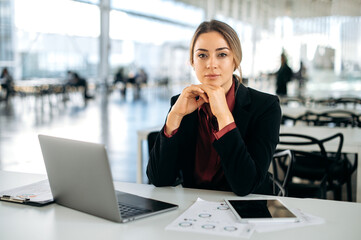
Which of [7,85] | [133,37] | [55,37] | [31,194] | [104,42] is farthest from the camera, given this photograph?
[133,37]

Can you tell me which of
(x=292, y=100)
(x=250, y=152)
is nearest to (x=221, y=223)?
(x=250, y=152)

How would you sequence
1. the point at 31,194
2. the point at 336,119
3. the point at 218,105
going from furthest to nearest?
the point at 336,119 → the point at 218,105 → the point at 31,194

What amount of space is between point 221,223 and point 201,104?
69 centimetres

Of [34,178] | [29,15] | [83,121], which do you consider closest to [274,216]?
[34,178]

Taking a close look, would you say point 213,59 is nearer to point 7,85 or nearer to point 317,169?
point 317,169

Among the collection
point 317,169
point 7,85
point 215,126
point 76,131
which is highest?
point 215,126

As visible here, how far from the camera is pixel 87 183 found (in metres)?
1.22

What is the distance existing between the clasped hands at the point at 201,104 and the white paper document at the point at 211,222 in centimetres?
40

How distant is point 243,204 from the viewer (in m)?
1.36

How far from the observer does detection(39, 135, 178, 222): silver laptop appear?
3.80 ft

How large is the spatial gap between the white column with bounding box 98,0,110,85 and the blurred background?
0.04m

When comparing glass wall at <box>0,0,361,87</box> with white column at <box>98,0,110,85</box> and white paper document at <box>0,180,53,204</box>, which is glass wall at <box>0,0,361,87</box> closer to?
white column at <box>98,0,110,85</box>

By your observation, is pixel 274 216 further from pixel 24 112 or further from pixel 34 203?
pixel 24 112

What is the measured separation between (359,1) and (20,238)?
40.4ft
